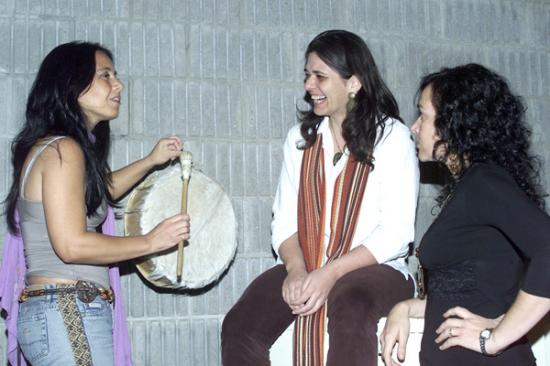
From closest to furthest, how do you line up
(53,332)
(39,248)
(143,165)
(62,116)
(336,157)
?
(53,332)
(39,248)
(62,116)
(336,157)
(143,165)

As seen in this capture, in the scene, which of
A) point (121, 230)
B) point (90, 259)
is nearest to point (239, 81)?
point (121, 230)

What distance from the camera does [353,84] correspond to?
9.63 feet

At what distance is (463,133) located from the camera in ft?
7.01

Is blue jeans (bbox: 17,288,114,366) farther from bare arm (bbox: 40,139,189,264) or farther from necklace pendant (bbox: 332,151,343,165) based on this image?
necklace pendant (bbox: 332,151,343,165)

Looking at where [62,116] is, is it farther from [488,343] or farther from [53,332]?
[488,343]

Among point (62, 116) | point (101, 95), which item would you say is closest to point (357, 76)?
point (101, 95)

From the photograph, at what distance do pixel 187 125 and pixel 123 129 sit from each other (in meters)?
0.26

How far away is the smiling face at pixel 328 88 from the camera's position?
2.91 meters

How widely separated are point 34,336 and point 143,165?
0.89m

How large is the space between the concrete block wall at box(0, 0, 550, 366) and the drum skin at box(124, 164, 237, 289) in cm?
32

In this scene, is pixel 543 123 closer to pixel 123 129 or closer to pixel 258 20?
pixel 258 20

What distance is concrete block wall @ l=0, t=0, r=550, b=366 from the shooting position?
10.4 ft

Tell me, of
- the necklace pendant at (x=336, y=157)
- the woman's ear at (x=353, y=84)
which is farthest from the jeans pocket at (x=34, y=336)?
the woman's ear at (x=353, y=84)

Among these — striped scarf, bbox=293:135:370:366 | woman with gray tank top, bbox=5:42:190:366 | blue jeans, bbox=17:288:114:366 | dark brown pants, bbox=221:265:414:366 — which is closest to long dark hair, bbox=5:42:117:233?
woman with gray tank top, bbox=5:42:190:366
